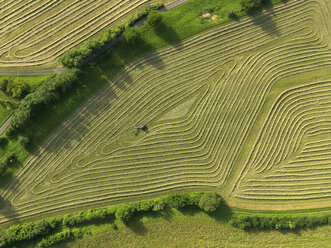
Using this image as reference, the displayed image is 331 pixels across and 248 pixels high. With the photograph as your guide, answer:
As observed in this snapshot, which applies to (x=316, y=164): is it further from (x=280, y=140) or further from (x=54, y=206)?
(x=54, y=206)

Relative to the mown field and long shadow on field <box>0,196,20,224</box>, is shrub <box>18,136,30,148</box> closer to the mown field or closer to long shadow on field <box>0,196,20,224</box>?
long shadow on field <box>0,196,20,224</box>

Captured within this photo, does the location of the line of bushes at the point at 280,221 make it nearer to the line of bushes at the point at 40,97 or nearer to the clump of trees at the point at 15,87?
the line of bushes at the point at 40,97

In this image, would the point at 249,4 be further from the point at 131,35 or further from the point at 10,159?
the point at 10,159

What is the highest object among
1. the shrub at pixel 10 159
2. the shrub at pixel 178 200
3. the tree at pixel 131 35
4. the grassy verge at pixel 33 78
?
the grassy verge at pixel 33 78

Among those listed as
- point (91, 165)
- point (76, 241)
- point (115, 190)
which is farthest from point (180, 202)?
point (76, 241)

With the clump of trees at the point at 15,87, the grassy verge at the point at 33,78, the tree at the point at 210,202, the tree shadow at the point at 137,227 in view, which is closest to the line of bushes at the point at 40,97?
the grassy verge at the point at 33,78

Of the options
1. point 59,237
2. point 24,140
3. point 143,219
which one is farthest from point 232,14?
point 59,237
